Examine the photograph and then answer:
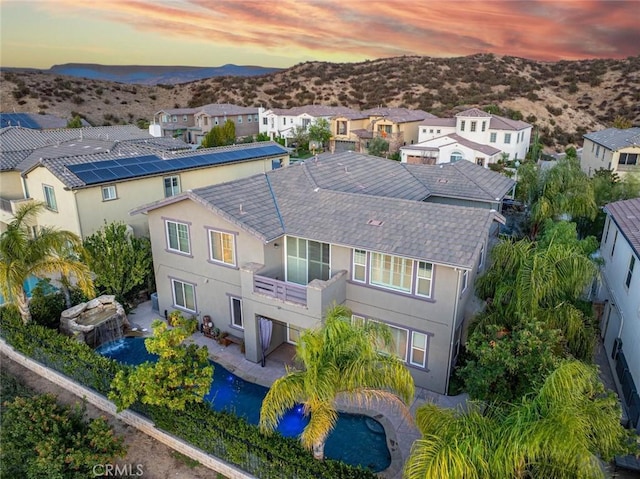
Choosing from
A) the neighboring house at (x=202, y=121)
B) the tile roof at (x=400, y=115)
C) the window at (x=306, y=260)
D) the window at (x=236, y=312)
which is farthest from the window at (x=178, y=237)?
the neighboring house at (x=202, y=121)

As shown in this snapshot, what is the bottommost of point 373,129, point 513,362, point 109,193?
point 513,362

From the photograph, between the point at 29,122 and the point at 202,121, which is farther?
the point at 202,121

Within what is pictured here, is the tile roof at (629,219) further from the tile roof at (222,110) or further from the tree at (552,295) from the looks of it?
the tile roof at (222,110)

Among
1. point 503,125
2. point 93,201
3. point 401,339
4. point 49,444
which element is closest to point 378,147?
point 503,125

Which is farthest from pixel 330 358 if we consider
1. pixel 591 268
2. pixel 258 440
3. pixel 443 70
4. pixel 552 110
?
pixel 443 70

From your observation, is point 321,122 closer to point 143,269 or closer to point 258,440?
point 143,269

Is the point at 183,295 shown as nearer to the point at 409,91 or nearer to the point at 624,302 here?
the point at 624,302
